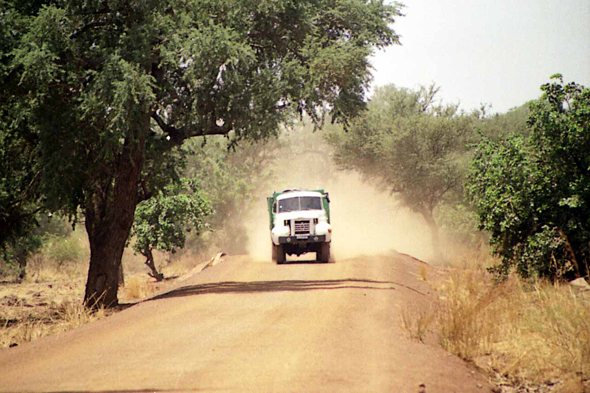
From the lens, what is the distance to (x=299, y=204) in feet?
80.0

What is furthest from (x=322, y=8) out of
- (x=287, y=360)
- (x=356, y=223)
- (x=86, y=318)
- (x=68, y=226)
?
(x=356, y=223)

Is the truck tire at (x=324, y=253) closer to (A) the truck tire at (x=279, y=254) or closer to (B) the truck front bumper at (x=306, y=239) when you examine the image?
(B) the truck front bumper at (x=306, y=239)

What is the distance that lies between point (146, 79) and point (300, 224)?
9177mm

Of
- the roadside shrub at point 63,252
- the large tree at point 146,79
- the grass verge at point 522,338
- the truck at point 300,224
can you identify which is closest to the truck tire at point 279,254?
the truck at point 300,224

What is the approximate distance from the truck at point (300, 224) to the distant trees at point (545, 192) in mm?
7842

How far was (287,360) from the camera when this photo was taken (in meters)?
8.15

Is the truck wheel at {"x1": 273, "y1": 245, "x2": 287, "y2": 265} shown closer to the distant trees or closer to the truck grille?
the truck grille

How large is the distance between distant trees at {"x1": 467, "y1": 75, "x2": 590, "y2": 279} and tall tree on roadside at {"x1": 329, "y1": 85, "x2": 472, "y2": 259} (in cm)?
2730

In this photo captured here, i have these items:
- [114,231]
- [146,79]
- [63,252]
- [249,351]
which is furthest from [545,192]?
[63,252]

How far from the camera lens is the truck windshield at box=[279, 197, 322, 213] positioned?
79.8 ft

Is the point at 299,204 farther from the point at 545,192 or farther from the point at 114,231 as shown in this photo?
the point at 545,192

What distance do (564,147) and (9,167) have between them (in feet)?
48.5

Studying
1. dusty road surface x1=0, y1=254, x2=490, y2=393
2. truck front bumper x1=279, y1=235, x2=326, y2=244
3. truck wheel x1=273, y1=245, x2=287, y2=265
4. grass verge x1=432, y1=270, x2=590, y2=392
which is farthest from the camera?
truck wheel x1=273, y1=245, x2=287, y2=265

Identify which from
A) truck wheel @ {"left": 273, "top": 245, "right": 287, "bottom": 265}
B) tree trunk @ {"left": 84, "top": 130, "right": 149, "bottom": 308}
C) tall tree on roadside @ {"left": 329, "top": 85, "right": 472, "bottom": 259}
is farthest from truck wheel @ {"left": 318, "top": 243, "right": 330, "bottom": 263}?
tall tree on roadside @ {"left": 329, "top": 85, "right": 472, "bottom": 259}
